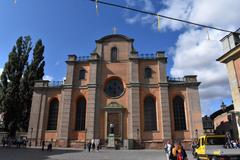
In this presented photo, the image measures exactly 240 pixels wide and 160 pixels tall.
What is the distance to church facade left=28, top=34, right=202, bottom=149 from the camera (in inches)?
1192

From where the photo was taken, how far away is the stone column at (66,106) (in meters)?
30.8

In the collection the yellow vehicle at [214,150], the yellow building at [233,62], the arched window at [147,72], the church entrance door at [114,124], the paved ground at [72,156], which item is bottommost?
the paved ground at [72,156]

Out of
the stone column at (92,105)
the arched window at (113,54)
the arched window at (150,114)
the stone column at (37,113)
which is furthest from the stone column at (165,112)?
the stone column at (37,113)

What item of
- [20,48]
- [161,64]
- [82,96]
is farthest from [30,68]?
[161,64]

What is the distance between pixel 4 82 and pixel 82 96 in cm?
1417

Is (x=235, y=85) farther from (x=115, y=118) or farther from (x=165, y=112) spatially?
(x=115, y=118)

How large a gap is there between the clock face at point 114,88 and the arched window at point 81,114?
160 inches

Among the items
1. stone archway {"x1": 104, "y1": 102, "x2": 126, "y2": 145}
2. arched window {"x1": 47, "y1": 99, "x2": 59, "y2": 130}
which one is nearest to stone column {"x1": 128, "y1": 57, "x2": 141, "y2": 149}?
stone archway {"x1": 104, "y1": 102, "x2": 126, "y2": 145}

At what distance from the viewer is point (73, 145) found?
3067 cm

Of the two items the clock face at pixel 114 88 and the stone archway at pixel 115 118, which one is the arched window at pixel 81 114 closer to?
the stone archway at pixel 115 118

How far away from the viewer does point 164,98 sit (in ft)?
102

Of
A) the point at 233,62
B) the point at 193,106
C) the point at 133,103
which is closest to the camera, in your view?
the point at 233,62

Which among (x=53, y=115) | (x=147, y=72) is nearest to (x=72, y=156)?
(x=53, y=115)

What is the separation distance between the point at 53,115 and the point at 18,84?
9.09 metres
